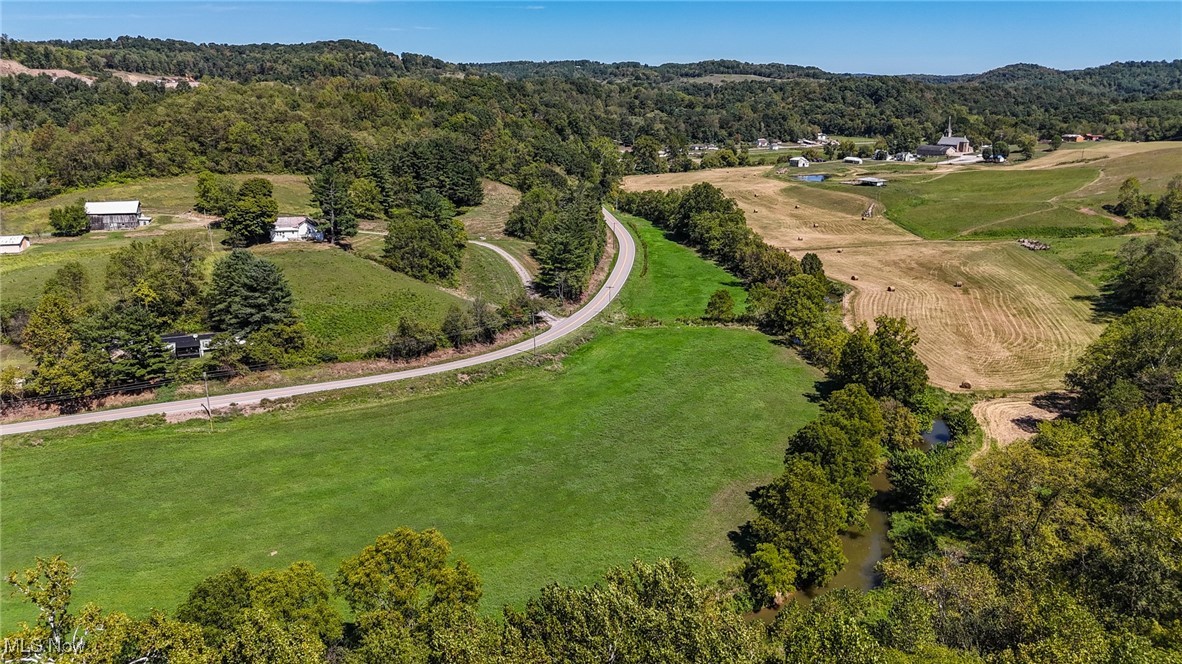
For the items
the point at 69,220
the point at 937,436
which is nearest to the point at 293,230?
the point at 69,220

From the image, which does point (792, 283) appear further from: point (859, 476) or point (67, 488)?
point (67, 488)

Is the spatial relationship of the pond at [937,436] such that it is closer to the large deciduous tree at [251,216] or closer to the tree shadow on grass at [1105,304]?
the tree shadow on grass at [1105,304]

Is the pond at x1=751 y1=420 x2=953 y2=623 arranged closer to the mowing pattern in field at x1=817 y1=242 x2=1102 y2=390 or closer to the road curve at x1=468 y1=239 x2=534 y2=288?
the mowing pattern in field at x1=817 y1=242 x2=1102 y2=390

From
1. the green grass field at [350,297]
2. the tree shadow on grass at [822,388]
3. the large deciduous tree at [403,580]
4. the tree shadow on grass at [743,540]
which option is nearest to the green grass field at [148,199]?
the green grass field at [350,297]

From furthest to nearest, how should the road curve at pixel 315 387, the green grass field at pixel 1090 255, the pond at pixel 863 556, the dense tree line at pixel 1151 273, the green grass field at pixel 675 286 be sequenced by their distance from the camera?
the green grass field at pixel 1090 255
the green grass field at pixel 675 286
the dense tree line at pixel 1151 273
the road curve at pixel 315 387
the pond at pixel 863 556

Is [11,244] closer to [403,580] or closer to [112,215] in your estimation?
[112,215]

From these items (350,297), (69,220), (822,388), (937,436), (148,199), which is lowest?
(937,436)
